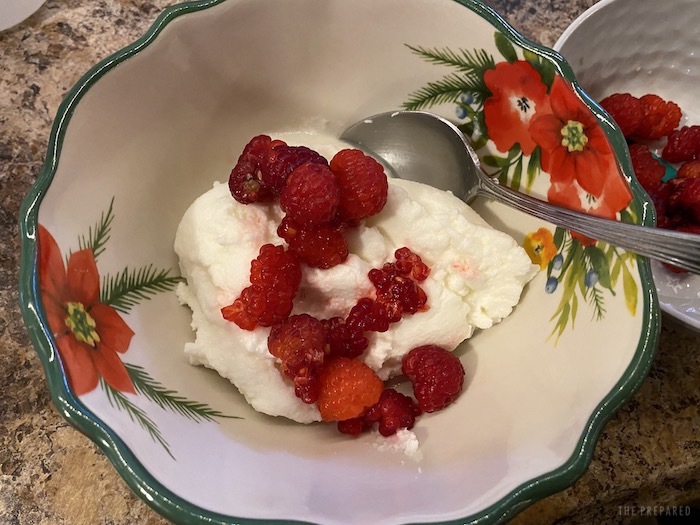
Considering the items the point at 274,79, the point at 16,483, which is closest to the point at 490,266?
the point at 274,79

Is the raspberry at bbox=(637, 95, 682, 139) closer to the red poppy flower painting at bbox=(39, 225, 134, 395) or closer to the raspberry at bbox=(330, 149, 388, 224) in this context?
the raspberry at bbox=(330, 149, 388, 224)

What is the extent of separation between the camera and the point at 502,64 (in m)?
0.93

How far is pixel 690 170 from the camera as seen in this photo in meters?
1.14

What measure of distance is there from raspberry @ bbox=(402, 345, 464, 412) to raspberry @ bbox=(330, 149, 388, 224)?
22 centimetres

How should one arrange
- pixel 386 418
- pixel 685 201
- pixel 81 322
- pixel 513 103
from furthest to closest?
1. pixel 685 201
2. pixel 513 103
3. pixel 386 418
4. pixel 81 322

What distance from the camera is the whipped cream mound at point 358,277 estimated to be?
83 centimetres

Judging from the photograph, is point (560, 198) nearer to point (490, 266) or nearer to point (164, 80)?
point (490, 266)

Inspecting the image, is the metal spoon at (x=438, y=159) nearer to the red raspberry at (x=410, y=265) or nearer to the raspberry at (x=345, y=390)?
the red raspberry at (x=410, y=265)

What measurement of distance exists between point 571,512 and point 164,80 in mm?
904

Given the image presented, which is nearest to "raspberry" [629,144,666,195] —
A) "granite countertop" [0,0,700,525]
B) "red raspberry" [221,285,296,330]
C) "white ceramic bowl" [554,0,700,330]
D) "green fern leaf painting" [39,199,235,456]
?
"white ceramic bowl" [554,0,700,330]

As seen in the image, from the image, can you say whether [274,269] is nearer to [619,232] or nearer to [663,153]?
[619,232]

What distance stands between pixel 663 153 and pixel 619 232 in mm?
587

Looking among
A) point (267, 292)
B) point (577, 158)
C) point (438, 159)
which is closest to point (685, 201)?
point (577, 158)

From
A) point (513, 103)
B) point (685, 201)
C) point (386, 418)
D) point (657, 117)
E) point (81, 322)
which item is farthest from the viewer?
point (657, 117)
